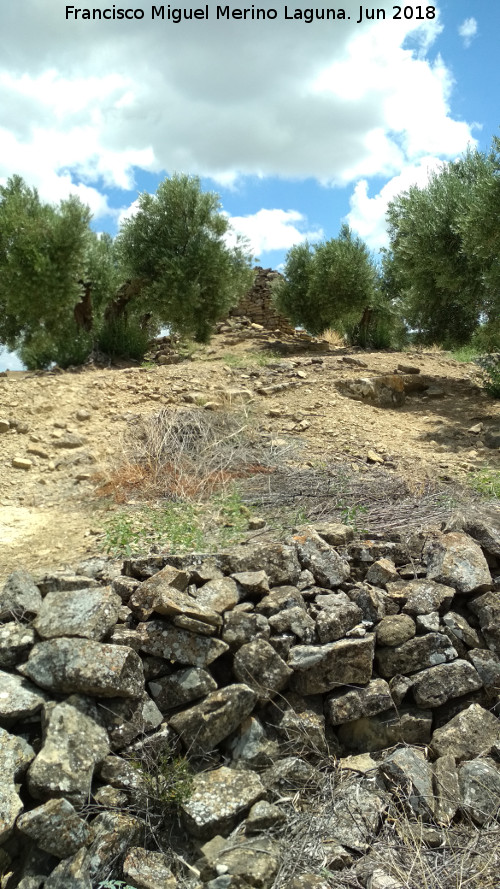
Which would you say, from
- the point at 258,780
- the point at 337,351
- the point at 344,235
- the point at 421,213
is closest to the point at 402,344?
the point at 337,351

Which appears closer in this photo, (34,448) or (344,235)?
(34,448)

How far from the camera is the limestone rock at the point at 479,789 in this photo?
352 cm

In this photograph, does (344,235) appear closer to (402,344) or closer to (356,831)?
(402,344)

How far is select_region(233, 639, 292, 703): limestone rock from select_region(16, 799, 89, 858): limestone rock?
46.8 inches

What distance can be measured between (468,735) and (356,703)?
69cm

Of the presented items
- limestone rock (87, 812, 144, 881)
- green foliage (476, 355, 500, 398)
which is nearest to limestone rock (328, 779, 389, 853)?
limestone rock (87, 812, 144, 881)

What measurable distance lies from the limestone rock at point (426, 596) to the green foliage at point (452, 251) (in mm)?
6863

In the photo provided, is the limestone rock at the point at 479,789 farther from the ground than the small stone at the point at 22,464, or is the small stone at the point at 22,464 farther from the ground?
the small stone at the point at 22,464

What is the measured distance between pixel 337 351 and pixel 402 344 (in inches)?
68.5

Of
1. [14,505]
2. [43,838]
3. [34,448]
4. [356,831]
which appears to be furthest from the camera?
[34,448]

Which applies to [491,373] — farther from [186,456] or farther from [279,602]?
[279,602]

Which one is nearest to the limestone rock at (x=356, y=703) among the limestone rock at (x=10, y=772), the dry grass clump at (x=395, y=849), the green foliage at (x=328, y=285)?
the dry grass clump at (x=395, y=849)

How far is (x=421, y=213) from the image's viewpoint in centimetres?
1152

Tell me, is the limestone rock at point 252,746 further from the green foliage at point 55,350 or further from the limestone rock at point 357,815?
the green foliage at point 55,350
